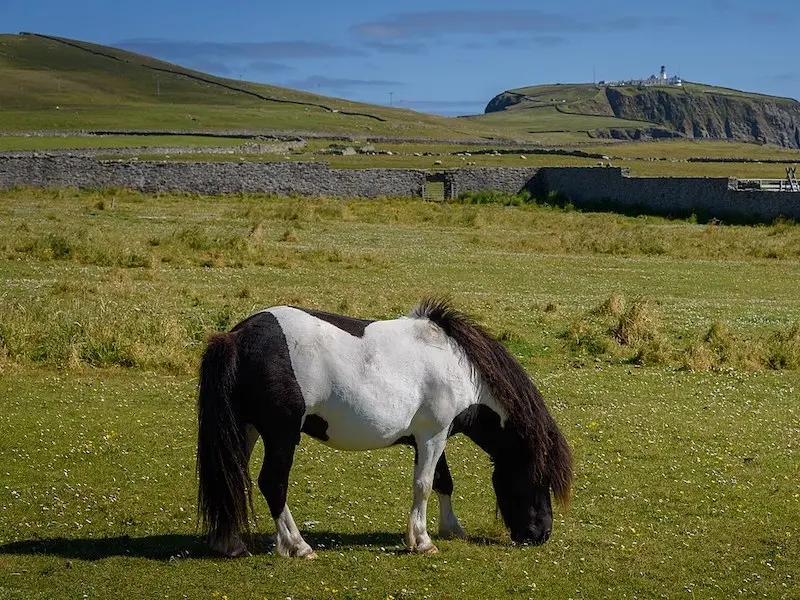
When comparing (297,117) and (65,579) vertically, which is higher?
(297,117)

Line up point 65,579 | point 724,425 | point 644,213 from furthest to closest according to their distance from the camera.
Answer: point 644,213 → point 724,425 → point 65,579

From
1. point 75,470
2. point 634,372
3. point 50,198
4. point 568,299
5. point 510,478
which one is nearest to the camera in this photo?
point 510,478

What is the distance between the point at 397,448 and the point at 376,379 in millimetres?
4611

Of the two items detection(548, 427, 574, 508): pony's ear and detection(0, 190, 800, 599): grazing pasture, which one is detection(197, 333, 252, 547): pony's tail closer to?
detection(0, 190, 800, 599): grazing pasture

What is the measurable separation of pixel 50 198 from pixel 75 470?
37.2 meters

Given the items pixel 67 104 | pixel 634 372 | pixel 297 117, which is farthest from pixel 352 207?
pixel 67 104

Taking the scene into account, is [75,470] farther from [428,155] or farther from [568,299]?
[428,155]

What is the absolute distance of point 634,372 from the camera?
19109 millimetres

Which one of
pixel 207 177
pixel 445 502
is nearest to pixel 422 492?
pixel 445 502

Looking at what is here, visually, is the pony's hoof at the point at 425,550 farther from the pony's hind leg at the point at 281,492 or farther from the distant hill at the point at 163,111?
the distant hill at the point at 163,111

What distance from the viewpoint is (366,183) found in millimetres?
56844

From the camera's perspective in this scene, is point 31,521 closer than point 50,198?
Yes

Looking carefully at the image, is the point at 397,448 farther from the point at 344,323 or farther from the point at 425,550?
the point at 344,323

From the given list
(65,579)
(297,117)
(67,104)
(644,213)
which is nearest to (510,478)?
(65,579)
